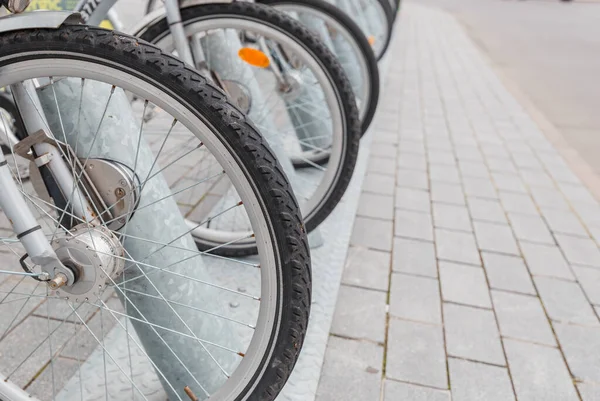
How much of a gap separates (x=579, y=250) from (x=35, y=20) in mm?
2716

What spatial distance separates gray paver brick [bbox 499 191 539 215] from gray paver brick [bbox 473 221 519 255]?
29cm

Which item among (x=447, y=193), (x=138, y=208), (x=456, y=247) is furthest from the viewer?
(x=447, y=193)

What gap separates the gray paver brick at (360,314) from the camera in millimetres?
2021

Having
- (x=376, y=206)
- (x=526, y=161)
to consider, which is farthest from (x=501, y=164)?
(x=376, y=206)

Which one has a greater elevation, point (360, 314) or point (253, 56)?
point (253, 56)

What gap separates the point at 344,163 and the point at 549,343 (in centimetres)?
107

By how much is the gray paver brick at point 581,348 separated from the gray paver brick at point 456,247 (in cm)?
54

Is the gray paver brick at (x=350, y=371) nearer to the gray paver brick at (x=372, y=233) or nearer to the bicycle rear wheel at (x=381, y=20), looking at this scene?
the gray paver brick at (x=372, y=233)

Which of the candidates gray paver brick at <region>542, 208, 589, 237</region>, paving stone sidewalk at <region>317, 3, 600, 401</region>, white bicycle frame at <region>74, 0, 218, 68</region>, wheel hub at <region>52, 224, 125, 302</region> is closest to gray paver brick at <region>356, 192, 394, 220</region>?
paving stone sidewalk at <region>317, 3, 600, 401</region>

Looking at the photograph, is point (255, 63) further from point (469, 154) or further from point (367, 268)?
point (469, 154)

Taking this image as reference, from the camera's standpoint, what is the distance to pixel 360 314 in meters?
2.12

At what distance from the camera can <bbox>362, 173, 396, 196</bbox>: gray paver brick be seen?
10.8 ft

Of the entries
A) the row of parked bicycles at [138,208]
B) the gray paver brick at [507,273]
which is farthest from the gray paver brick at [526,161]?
the row of parked bicycles at [138,208]

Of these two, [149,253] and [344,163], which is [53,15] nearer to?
[149,253]
